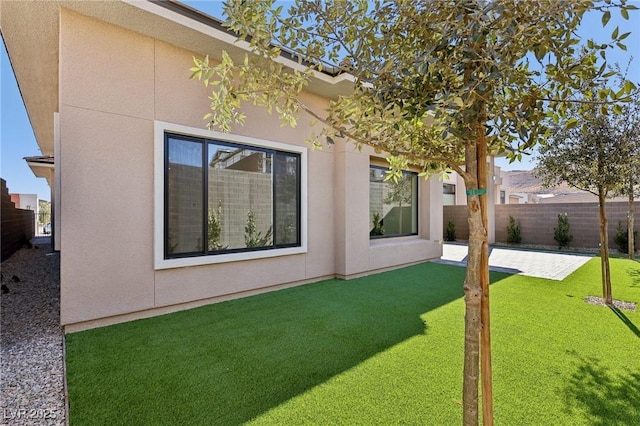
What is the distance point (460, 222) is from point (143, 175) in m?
14.1

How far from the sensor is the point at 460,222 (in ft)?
50.0

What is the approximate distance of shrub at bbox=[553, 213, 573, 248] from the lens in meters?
12.5

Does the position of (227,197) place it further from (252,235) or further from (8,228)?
(8,228)

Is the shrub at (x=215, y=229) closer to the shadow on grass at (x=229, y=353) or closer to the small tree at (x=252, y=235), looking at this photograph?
the small tree at (x=252, y=235)

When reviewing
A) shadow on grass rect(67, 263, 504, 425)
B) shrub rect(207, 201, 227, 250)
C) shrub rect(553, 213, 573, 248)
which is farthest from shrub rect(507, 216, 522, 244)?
shrub rect(207, 201, 227, 250)

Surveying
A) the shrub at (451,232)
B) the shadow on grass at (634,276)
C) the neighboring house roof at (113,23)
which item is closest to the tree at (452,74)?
the neighboring house roof at (113,23)

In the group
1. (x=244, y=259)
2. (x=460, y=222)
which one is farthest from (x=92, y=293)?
(x=460, y=222)

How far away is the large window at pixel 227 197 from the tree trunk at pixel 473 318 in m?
4.46

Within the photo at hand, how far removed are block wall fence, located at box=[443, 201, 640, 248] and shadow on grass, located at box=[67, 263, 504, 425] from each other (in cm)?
994

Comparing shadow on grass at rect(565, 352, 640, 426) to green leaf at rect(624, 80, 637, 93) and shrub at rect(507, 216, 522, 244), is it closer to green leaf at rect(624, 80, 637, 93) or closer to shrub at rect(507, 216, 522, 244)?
green leaf at rect(624, 80, 637, 93)

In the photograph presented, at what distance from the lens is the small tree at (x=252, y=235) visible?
19.5ft

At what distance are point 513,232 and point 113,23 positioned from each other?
1520 cm

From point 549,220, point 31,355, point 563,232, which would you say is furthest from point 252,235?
point 549,220

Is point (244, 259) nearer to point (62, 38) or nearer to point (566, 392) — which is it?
point (62, 38)
